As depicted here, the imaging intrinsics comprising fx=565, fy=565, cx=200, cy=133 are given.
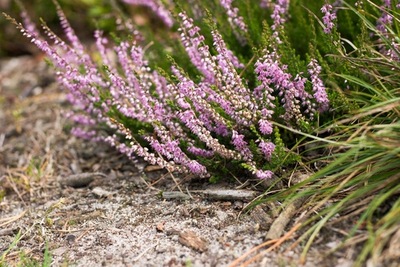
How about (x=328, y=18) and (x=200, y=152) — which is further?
(x=200, y=152)

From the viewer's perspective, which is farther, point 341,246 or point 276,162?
point 276,162

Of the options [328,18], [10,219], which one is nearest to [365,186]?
[328,18]

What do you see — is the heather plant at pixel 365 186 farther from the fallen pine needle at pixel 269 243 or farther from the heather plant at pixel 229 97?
the heather plant at pixel 229 97

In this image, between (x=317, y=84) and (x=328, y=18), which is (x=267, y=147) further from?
(x=328, y=18)

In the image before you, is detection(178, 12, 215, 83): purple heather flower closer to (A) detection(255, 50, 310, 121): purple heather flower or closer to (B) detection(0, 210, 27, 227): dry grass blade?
(A) detection(255, 50, 310, 121): purple heather flower

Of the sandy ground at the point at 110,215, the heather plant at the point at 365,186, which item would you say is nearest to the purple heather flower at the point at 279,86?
the heather plant at the point at 365,186

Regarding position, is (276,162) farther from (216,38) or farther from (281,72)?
(216,38)

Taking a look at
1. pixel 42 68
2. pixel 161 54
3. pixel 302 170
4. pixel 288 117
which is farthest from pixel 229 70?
pixel 42 68

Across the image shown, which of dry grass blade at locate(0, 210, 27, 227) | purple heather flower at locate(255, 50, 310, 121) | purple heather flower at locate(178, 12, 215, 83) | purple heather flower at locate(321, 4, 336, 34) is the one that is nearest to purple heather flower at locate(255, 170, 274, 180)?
purple heather flower at locate(255, 50, 310, 121)
